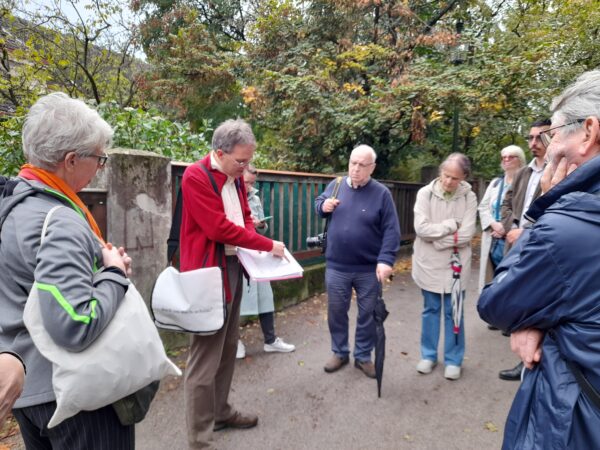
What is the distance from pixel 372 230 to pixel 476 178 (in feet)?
30.8

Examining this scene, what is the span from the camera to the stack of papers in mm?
2514

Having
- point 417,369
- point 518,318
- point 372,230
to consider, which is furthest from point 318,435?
point 518,318

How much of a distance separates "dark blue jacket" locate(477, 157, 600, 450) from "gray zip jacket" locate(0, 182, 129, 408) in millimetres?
1326

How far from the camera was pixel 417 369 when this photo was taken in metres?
3.62

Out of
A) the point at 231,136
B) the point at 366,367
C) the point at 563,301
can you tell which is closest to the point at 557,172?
the point at 563,301

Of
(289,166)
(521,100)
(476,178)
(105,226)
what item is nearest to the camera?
(105,226)

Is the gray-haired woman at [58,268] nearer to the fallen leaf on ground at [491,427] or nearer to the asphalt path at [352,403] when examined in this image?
the asphalt path at [352,403]

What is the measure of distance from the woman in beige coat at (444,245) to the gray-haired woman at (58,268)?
2.76 meters

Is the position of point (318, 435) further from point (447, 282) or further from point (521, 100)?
point (521, 100)

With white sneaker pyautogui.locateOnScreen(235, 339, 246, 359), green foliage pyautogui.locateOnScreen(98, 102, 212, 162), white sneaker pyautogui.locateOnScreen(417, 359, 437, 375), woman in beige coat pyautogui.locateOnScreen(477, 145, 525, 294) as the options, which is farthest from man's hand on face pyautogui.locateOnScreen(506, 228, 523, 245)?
green foliage pyautogui.locateOnScreen(98, 102, 212, 162)

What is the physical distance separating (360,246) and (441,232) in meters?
0.72

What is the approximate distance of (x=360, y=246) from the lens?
3410mm

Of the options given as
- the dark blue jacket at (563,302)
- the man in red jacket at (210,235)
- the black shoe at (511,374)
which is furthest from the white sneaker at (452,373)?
the dark blue jacket at (563,302)

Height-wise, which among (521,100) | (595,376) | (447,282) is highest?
(521,100)
